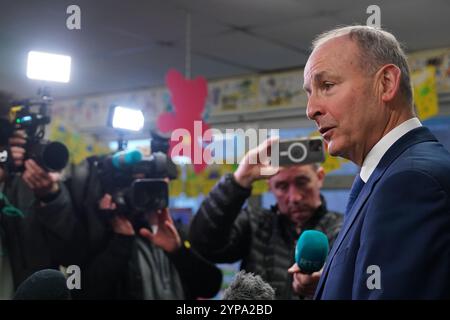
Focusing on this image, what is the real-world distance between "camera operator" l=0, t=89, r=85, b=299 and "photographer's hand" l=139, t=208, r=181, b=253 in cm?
37

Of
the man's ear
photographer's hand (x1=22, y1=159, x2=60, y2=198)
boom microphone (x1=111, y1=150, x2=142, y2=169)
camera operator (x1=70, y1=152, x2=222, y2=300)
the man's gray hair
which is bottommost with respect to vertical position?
camera operator (x1=70, y1=152, x2=222, y2=300)

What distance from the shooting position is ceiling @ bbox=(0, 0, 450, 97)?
154cm

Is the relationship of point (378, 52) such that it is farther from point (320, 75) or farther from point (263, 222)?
point (263, 222)

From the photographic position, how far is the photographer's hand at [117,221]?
149 cm

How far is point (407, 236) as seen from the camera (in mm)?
654

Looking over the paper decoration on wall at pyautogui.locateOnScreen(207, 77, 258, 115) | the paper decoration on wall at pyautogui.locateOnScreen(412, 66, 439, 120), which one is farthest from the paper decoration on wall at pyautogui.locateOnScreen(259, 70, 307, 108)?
the paper decoration on wall at pyautogui.locateOnScreen(412, 66, 439, 120)

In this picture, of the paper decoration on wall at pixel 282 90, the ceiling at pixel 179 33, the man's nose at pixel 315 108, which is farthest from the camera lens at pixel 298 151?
the paper decoration on wall at pixel 282 90

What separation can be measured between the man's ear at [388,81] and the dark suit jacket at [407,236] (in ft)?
0.29

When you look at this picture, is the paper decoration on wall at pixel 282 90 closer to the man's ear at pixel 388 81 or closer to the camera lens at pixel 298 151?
the camera lens at pixel 298 151

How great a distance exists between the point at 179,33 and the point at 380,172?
4.93 ft

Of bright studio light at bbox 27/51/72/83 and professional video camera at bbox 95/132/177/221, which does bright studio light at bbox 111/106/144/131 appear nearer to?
professional video camera at bbox 95/132/177/221

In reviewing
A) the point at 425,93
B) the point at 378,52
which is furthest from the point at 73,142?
the point at 378,52
